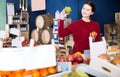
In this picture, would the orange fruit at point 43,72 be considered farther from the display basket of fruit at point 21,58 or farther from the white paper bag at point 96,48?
the white paper bag at point 96,48

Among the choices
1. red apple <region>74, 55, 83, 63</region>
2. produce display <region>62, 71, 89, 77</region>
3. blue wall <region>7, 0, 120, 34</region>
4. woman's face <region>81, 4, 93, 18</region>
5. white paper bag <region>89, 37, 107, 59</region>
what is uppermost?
blue wall <region>7, 0, 120, 34</region>

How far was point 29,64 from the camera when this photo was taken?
1.92 metres

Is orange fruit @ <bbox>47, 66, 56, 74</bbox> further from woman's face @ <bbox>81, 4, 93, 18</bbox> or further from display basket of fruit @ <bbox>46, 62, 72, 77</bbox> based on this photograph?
woman's face @ <bbox>81, 4, 93, 18</bbox>

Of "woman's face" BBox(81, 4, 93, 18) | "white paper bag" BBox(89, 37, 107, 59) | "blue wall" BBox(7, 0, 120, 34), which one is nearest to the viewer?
"white paper bag" BBox(89, 37, 107, 59)

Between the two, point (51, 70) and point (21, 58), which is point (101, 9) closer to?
point (51, 70)

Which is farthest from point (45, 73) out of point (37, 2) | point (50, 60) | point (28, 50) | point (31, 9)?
→ point (31, 9)

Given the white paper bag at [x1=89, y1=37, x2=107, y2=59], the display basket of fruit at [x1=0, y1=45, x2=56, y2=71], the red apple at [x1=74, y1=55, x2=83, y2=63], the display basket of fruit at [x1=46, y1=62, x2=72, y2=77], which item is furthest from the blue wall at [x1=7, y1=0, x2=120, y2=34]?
the display basket of fruit at [x1=0, y1=45, x2=56, y2=71]

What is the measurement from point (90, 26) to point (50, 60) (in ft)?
7.26

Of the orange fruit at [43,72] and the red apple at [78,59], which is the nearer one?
the orange fruit at [43,72]

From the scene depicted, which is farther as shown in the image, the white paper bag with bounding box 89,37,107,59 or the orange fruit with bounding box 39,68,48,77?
the white paper bag with bounding box 89,37,107,59

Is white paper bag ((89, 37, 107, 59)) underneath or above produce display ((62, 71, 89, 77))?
above

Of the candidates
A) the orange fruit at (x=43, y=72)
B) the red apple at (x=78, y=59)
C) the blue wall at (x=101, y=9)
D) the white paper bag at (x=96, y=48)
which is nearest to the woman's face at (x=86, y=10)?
the white paper bag at (x=96, y=48)

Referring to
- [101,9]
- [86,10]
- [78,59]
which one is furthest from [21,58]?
[101,9]

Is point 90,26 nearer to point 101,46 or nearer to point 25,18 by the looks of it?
point 101,46
